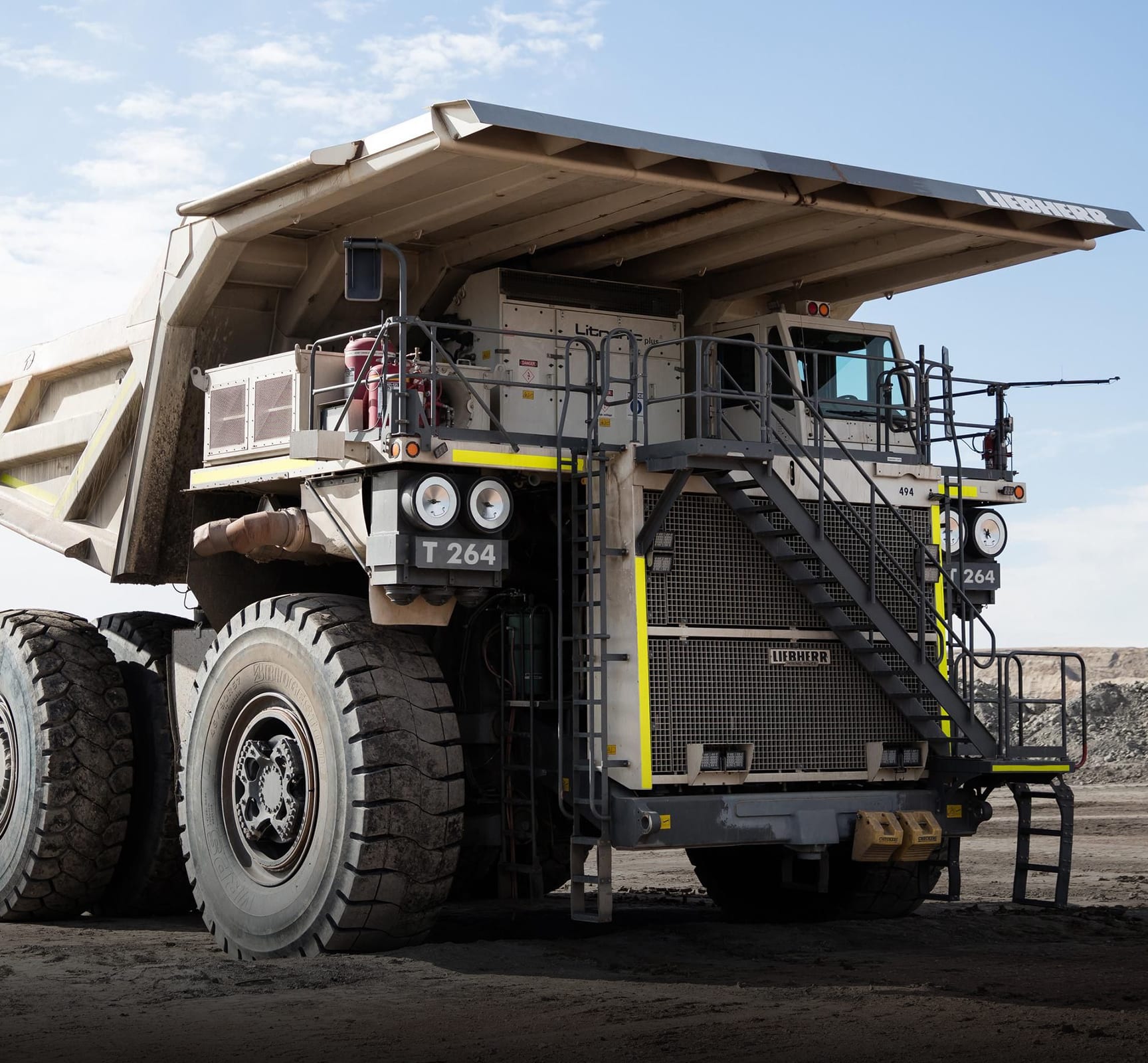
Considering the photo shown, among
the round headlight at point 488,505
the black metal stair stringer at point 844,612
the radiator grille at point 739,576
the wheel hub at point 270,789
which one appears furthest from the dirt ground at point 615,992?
the round headlight at point 488,505

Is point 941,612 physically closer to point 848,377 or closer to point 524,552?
point 848,377

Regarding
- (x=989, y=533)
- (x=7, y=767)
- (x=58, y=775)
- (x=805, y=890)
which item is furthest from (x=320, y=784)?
(x=989, y=533)

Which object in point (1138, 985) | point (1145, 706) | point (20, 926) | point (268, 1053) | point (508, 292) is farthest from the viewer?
point (1145, 706)

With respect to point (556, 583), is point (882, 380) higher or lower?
higher

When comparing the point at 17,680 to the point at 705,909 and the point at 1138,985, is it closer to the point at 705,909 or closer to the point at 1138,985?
the point at 705,909

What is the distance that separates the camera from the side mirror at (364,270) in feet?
34.4

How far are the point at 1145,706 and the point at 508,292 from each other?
78.7ft

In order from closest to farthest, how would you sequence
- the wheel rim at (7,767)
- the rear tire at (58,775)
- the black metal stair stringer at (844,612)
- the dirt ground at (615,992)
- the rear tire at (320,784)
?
the dirt ground at (615,992) → the rear tire at (320,784) → the black metal stair stringer at (844,612) → the rear tire at (58,775) → the wheel rim at (7,767)

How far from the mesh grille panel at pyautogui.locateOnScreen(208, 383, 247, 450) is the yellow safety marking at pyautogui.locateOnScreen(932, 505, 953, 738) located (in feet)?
15.2

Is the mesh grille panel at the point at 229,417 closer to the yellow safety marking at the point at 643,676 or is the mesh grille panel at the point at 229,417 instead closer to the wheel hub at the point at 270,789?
the wheel hub at the point at 270,789

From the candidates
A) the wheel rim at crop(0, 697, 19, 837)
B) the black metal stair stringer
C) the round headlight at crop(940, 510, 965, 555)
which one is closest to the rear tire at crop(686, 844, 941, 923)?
the black metal stair stringer

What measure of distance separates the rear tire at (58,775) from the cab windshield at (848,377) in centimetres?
567

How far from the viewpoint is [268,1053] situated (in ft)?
26.2

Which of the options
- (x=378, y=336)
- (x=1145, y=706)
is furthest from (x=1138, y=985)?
(x=1145, y=706)
